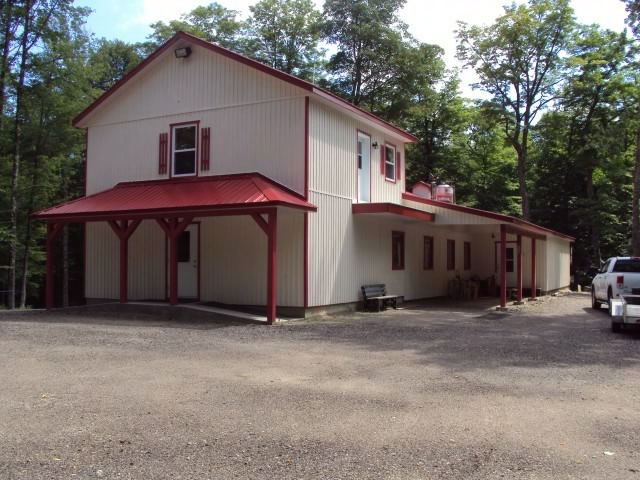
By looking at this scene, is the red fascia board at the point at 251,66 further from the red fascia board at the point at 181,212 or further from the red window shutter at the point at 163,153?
the red fascia board at the point at 181,212

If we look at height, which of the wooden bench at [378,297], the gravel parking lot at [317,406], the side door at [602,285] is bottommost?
the gravel parking lot at [317,406]

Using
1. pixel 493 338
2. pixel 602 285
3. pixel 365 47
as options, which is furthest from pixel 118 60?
pixel 493 338

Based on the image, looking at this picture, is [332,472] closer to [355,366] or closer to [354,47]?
[355,366]

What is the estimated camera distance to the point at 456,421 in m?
5.64

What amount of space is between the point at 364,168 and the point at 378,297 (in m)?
4.01

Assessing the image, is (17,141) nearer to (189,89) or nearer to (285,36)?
(189,89)

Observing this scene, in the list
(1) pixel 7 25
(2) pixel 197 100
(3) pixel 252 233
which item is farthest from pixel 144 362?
(1) pixel 7 25

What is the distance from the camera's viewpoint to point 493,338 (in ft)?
37.7

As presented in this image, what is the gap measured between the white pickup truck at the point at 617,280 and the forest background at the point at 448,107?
13636mm

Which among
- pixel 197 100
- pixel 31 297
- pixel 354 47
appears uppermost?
pixel 354 47

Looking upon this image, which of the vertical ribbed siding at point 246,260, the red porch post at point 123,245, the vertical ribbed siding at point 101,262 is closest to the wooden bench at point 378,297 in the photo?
the vertical ribbed siding at point 246,260

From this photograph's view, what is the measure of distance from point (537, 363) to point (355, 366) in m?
2.78

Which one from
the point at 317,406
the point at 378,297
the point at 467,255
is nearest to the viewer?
the point at 317,406

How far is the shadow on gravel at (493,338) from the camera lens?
9156mm
